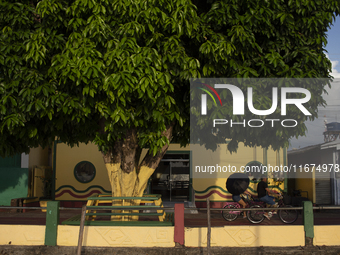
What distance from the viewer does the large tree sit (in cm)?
769

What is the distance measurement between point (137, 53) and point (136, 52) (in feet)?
0.10

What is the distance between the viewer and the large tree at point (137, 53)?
769 centimetres

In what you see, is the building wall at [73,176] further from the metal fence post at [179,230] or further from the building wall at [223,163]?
the metal fence post at [179,230]

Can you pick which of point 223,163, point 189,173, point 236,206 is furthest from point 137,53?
point 189,173

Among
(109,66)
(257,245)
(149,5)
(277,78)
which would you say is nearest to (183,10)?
(149,5)

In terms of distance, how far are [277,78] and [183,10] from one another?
111 inches

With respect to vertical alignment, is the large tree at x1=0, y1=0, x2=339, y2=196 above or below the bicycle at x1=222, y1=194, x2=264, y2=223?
above

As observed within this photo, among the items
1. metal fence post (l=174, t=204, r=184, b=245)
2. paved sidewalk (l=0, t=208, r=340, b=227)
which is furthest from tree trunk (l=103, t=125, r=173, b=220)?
paved sidewalk (l=0, t=208, r=340, b=227)

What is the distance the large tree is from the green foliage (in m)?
0.02

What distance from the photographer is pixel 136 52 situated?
7746 mm

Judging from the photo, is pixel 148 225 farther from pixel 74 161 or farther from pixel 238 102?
pixel 74 161

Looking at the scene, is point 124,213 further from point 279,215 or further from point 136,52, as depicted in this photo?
point 279,215

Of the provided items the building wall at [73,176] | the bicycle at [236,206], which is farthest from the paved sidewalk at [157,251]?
the building wall at [73,176]

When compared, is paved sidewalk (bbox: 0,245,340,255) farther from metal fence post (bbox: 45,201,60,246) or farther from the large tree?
the large tree
